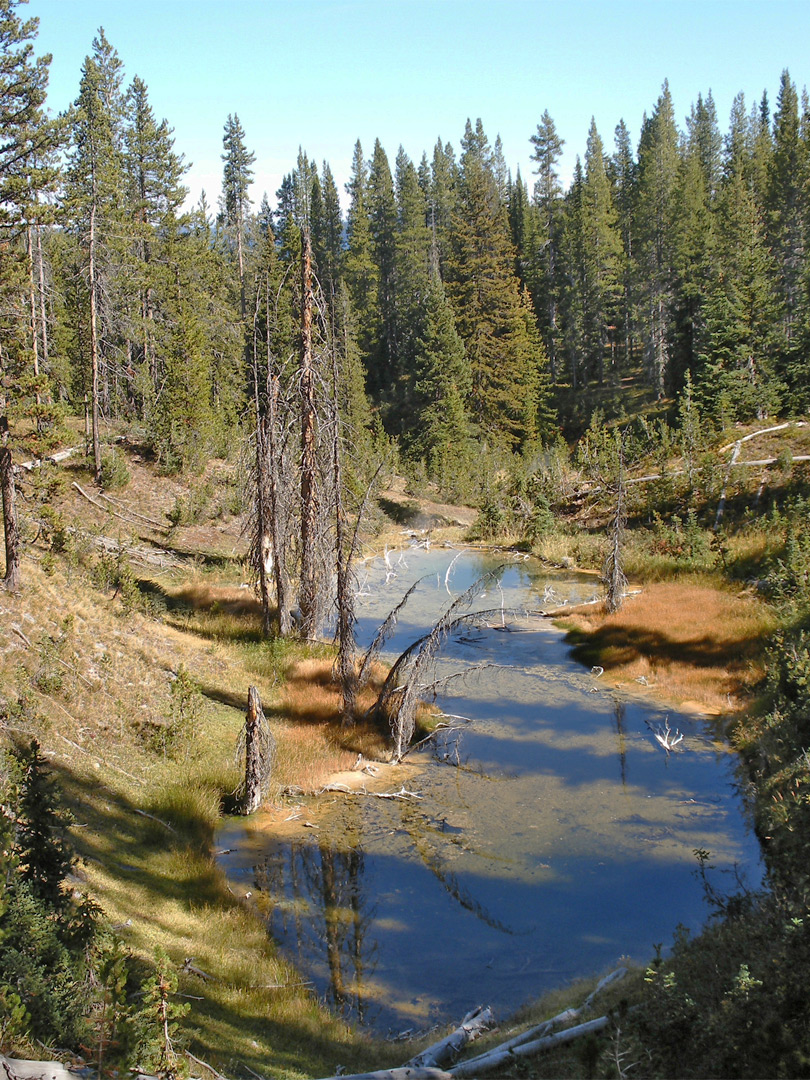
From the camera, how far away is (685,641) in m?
22.2

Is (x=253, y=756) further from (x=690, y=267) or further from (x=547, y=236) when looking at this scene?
(x=547, y=236)

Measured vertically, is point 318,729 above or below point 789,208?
below

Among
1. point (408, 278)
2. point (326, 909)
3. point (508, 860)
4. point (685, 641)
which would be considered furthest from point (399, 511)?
point (326, 909)

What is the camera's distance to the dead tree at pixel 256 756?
13.8 metres

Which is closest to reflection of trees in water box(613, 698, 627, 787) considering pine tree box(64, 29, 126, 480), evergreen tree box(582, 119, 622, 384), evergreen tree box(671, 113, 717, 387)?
pine tree box(64, 29, 126, 480)

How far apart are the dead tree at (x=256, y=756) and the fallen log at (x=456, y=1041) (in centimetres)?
617

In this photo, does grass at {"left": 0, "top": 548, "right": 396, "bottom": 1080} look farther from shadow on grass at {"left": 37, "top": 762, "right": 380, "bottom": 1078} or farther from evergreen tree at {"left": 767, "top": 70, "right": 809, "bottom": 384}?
evergreen tree at {"left": 767, "top": 70, "right": 809, "bottom": 384}

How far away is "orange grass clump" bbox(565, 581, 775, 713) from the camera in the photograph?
19938mm

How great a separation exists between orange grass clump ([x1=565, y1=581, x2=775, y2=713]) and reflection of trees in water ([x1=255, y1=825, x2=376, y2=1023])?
1040 centimetres

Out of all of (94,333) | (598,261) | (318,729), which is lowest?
(318,729)

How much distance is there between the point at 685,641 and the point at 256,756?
42.4 feet

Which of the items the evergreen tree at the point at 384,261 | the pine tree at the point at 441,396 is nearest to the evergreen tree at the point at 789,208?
the pine tree at the point at 441,396

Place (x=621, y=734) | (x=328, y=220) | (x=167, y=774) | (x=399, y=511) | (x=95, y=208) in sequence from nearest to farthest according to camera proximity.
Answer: (x=167, y=774), (x=621, y=734), (x=95, y=208), (x=399, y=511), (x=328, y=220)

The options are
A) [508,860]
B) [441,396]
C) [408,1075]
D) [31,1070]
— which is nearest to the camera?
[31,1070]
